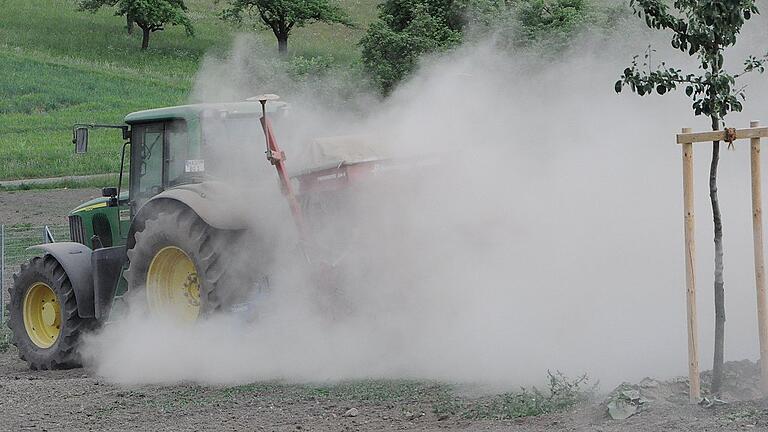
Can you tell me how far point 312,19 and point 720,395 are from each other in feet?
183

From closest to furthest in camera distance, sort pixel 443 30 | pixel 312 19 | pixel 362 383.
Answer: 1. pixel 362 383
2. pixel 443 30
3. pixel 312 19

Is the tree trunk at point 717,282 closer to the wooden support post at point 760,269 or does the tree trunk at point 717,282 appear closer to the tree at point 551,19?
the wooden support post at point 760,269

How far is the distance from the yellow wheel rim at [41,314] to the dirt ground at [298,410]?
1.56 meters

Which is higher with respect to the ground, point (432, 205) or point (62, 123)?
point (62, 123)

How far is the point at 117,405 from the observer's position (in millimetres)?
9555

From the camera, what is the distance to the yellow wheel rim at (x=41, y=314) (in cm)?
1255

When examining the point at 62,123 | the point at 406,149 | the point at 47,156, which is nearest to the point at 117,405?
the point at 406,149

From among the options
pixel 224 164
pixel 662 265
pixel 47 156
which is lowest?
pixel 662 265

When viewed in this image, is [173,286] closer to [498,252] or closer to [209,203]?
[209,203]

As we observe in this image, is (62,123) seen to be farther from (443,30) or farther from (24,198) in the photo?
(443,30)

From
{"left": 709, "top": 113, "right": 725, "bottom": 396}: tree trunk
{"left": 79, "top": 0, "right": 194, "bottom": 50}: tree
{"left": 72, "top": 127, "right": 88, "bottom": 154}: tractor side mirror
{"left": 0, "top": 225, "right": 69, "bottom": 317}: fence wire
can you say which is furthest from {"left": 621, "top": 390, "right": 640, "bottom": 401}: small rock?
{"left": 79, "top": 0, "right": 194, "bottom": 50}: tree

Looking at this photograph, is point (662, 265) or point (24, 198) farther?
point (24, 198)

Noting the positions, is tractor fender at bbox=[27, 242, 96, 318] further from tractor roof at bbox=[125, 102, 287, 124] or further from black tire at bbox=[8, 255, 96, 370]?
tractor roof at bbox=[125, 102, 287, 124]

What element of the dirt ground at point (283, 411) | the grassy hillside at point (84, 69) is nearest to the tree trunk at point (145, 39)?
the grassy hillside at point (84, 69)
